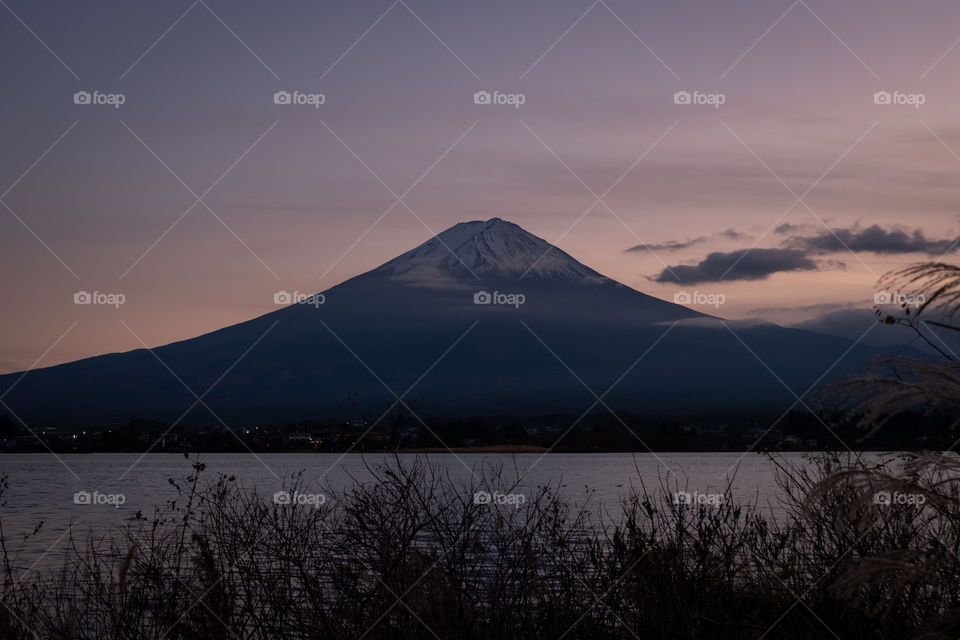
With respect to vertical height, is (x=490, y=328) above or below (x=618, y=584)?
above

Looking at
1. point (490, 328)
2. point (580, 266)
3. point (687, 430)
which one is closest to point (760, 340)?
point (580, 266)

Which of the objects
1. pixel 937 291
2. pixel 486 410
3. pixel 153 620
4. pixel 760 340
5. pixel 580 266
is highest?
pixel 580 266

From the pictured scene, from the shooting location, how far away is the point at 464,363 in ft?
547

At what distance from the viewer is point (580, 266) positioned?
186 meters

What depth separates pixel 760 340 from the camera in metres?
165

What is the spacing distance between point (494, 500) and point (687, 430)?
289 ft

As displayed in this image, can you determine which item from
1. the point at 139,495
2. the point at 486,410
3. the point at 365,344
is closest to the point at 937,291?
the point at 139,495

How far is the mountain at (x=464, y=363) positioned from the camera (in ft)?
458

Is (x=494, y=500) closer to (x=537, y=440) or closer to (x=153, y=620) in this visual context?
(x=153, y=620)

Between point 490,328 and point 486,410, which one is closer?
point 486,410

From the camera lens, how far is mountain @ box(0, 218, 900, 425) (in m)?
140

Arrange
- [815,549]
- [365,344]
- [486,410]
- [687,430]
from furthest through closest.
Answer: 1. [365,344]
2. [486,410]
3. [687,430]
4. [815,549]

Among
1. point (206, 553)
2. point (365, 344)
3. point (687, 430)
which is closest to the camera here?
point (206, 553)

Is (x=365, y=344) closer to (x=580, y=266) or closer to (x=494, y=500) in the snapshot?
(x=580, y=266)
